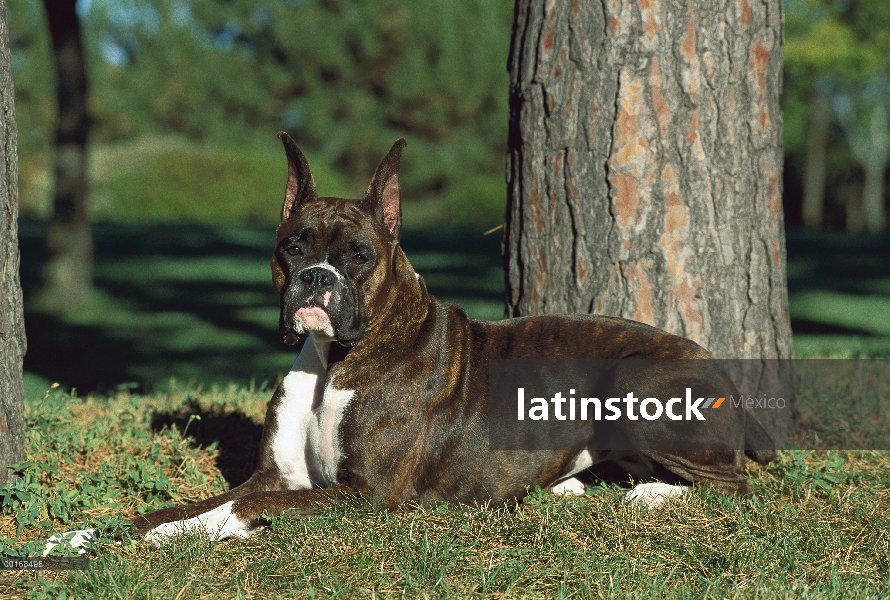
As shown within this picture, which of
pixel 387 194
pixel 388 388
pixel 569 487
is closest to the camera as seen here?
pixel 388 388

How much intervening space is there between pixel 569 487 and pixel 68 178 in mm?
9575

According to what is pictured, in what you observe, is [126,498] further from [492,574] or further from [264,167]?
[264,167]

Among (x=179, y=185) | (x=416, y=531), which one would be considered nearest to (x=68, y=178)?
(x=416, y=531)

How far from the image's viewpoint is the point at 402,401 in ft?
14.7

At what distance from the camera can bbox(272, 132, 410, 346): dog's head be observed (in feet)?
13.8

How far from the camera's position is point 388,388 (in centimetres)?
446

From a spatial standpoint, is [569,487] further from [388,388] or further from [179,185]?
[179,185]

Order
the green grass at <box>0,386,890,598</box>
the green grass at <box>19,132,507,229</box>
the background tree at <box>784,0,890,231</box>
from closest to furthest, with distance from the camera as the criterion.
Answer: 1. the green grass at <box>0,386,890,598</box>
2. the background tree at <box>784,0,890,231</box>
3. the green grass at <box>19,132,507,229</box>

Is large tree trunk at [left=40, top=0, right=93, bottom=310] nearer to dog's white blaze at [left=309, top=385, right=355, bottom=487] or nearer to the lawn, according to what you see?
the lawn

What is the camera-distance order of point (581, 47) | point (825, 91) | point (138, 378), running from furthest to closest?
point (825, 91), point (138, 378), point (581, 47)

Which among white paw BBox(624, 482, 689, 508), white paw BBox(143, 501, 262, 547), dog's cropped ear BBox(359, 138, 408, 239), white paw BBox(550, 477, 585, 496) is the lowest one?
white paw BBox(550, 477, 585, 496)

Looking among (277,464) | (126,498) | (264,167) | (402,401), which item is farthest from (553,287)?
(264,167)

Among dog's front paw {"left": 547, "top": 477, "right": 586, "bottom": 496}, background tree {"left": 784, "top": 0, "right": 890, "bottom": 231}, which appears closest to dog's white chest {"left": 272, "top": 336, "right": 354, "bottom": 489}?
dog's front paw {"left": 547, "top": 477, "right": 586, "bottom": 496}

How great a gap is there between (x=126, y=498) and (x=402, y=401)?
1.54m
